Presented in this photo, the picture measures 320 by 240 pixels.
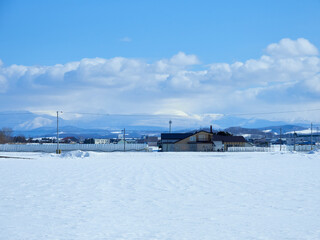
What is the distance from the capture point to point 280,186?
1319 cm


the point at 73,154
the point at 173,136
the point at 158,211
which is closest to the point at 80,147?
the point at 173,136

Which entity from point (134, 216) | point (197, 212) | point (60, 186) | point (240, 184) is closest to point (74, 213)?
point (134, 216)

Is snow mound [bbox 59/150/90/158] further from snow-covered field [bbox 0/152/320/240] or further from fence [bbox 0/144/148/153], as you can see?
snow-covered field [bbox 0/152/320/240]

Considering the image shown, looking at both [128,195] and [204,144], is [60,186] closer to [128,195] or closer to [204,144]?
[128,195]

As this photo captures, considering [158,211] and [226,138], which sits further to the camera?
[226,138]

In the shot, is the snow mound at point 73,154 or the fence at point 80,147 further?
the fence at point 80,147

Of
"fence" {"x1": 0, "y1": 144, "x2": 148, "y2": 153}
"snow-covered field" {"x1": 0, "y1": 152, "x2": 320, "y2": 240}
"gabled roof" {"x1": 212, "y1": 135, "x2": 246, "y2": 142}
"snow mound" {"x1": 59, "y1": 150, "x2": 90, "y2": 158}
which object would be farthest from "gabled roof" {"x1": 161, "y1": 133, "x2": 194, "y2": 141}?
"snow-covered field" {"x1": 0, "y1": 152, "x2": 320, "y2": 240}

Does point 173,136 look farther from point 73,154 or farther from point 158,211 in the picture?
point 158,211

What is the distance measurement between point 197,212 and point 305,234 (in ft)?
8.76

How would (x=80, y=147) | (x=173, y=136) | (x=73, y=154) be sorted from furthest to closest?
(x=173, y=136), (x=80, y=147), (x=73, y=154)

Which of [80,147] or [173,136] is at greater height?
[173,136]

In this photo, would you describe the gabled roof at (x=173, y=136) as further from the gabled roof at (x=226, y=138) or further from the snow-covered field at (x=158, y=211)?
the snow-covered field at (x=158, y=211)

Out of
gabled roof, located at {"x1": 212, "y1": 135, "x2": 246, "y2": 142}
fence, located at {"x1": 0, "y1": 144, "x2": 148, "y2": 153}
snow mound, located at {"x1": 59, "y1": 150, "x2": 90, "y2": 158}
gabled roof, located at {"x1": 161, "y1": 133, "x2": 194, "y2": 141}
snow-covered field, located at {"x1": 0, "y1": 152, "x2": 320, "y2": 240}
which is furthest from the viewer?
gabled roof, located at {"x1": 161, "y1": 133, "x2": 194, "y2": 141}

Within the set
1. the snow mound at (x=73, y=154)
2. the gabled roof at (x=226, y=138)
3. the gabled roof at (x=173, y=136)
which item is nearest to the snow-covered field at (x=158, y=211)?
the snow mound at (x=73, y=154)
